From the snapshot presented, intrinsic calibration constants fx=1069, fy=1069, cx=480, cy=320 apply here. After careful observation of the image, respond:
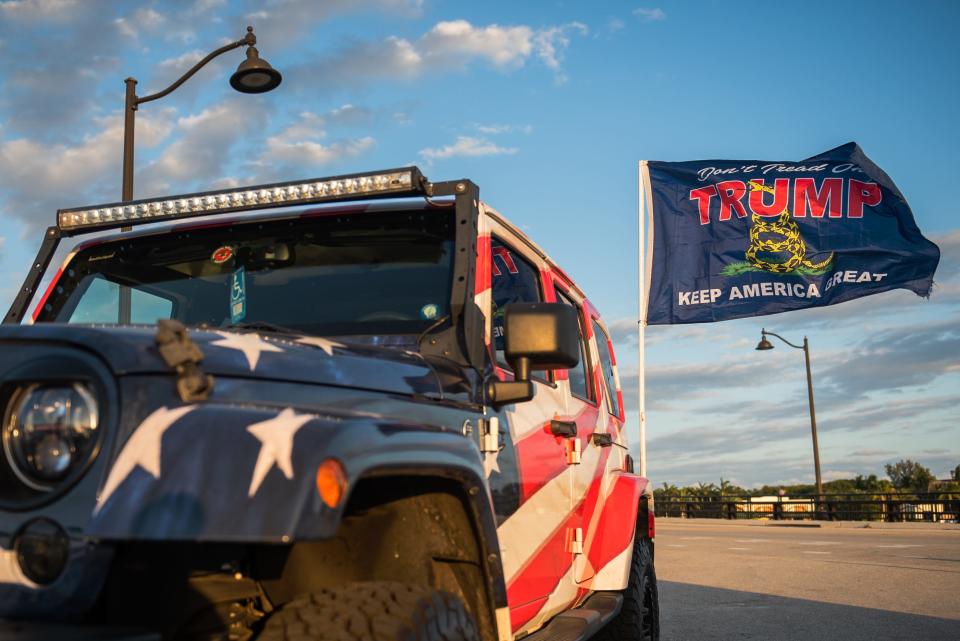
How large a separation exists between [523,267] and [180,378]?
2395mm

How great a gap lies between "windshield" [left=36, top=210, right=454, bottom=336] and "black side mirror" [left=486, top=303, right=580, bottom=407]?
32 cm

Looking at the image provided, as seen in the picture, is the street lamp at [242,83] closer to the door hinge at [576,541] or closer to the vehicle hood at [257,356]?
the door hinge at [576,541]

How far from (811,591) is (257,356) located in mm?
9622

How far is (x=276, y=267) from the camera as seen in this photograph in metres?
3.78

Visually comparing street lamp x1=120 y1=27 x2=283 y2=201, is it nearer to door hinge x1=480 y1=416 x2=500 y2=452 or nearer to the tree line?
door hinge x1=480 y1=416 x2=500 y2=452

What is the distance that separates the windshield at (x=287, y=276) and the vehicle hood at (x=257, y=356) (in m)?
0.55

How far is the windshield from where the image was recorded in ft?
11.7

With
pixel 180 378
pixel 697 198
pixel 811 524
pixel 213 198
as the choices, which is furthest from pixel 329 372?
pixel 811 524

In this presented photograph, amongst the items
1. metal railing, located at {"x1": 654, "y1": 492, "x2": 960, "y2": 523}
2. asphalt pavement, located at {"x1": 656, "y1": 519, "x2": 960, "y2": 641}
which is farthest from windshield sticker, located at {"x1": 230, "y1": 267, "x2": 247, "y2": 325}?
metal railing, located at {"x1": 654, "y1": 492, "x2": 960, "y2": 523}

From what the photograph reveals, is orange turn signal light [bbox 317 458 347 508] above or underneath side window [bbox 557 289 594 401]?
Answer: underneath

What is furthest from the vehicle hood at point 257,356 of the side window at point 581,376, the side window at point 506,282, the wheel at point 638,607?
the wheel at point 638,607

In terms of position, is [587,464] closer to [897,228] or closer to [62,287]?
[62,287]

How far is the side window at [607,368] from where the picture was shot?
625 centimetres

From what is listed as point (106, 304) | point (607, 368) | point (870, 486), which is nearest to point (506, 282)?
point (106, 304)
